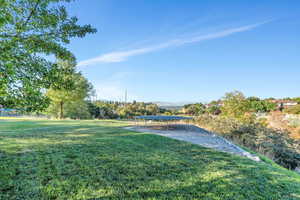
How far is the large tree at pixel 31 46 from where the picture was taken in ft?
9.86

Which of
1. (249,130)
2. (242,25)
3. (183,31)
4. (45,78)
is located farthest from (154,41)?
(45,78)

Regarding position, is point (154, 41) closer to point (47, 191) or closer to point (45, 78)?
point (45, 78)

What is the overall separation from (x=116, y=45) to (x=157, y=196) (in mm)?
16642

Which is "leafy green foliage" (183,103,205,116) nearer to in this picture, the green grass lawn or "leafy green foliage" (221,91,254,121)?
Answer: "leafy green foliage" (221,91,254,121)

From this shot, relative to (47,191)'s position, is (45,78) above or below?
above

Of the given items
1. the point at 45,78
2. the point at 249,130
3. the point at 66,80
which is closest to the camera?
the point at 45,78

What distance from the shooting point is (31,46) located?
3.48 metres

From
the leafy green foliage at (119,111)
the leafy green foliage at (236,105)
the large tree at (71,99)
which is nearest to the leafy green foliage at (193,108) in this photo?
the leafy green foliage at (119,111)

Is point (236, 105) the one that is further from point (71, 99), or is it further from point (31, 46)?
point (71, 99)

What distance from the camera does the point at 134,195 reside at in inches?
83.0

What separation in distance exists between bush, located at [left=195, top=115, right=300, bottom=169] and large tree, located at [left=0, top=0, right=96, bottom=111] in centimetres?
942

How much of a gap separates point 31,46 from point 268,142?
35.9 ft

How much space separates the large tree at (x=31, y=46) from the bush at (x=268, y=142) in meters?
9.42


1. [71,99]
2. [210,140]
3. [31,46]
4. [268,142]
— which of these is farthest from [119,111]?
[31,46]
